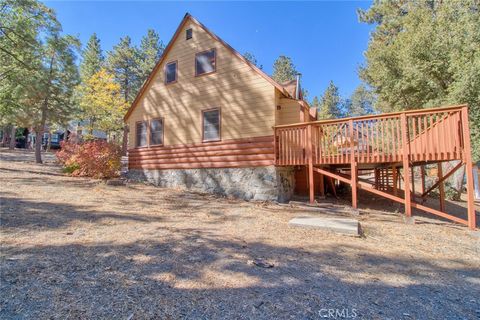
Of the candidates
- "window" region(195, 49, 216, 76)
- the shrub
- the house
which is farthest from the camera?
the shrub

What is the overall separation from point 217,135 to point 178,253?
6.68 meters

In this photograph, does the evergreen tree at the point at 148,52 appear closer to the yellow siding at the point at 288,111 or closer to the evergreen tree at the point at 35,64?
the evergreen tree at the point at 35,64

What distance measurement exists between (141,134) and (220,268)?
1053 centimetres

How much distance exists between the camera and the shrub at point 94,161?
11.7 metres

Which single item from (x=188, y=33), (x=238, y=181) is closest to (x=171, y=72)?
(x=188, y=33)

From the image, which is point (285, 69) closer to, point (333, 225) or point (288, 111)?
point (288, 111)

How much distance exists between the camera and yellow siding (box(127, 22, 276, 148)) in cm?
927

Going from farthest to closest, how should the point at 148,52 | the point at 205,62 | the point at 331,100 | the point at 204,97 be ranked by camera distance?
the point at 331,100 → the point at 148,52 → the point at 205,62 → the point at 204,97

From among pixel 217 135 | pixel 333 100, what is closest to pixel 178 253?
pixel 217 135

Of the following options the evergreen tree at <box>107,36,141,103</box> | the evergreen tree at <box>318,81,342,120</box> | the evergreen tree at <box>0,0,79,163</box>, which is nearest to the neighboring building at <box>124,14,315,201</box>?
the evergreen tree at <box>0,0,79,163</box>

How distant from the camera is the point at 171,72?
38.2 ft

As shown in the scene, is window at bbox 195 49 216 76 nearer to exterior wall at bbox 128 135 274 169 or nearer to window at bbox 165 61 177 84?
window at bbox 165 61 177 84

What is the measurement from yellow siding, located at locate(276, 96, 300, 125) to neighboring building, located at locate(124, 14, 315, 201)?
4 centimetres

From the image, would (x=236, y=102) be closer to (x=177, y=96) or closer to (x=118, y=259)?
(x=177, y=96)
